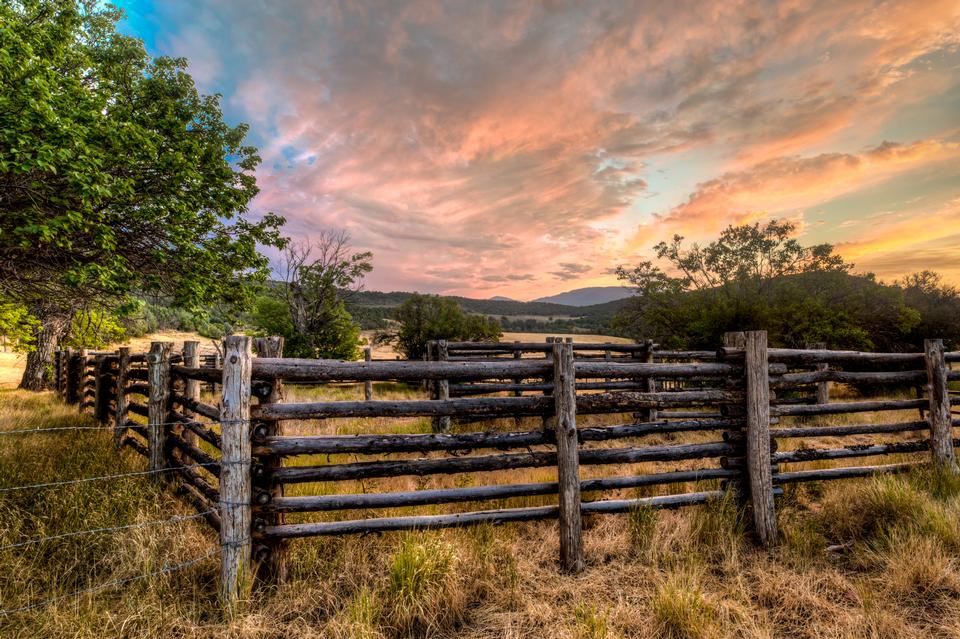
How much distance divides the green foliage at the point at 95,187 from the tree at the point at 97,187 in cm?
2

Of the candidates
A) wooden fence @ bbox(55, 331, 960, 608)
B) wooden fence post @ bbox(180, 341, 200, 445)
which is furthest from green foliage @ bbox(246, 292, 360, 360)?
wooden fence @ bbox(55, 331, 960, 608)

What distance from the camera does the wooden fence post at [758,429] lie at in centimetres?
450

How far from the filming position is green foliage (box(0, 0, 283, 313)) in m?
5.48

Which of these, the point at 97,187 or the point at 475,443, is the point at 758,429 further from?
the point at 97,187

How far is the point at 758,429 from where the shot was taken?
456 cm

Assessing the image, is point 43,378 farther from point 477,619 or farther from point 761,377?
point 761,377

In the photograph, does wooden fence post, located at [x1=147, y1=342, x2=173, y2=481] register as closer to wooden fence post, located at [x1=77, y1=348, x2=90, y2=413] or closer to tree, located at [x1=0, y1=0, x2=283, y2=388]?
tree, located at [x1=0, y1=0, x2=283, y2=388]

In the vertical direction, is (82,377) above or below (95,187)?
below

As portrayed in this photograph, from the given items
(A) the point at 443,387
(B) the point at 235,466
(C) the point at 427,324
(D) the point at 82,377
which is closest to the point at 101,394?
(D) the point at 82,377

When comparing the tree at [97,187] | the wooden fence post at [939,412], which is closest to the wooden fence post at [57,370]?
the tree at [97,187]

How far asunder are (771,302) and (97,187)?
2347 cm

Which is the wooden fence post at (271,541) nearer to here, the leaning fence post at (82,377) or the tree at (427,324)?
the leaning fence post at (82,377)

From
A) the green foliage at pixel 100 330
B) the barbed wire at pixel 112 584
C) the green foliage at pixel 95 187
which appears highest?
the green foliage at pixel 95 187

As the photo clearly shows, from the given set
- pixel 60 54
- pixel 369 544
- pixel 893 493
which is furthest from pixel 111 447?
pixel 893 493
